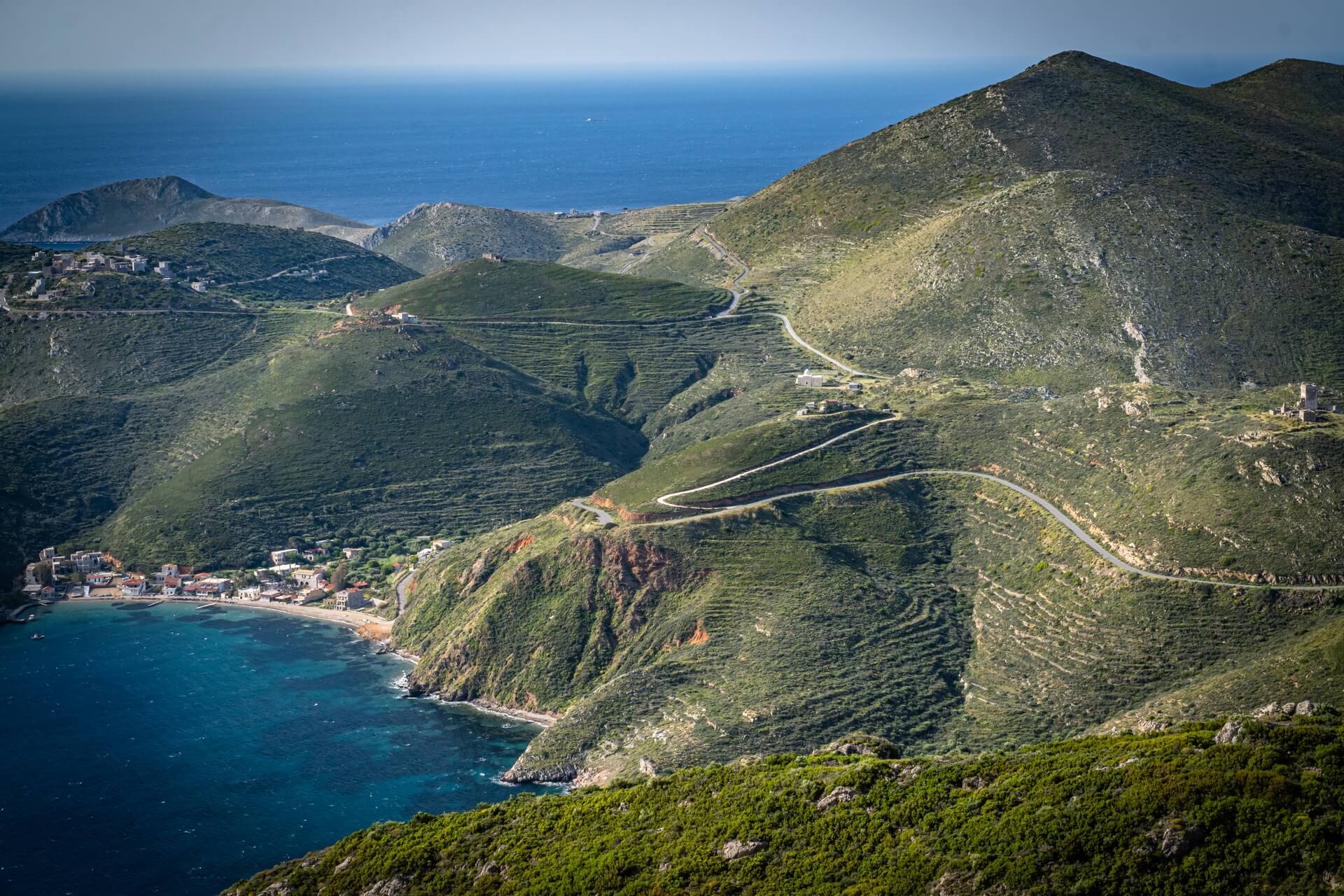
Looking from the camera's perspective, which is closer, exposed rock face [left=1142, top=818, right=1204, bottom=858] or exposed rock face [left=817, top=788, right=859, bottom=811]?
exposed rock face [left=1142, top=818, right=1204, bottom=858]

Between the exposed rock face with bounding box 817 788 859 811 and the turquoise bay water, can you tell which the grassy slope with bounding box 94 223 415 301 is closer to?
the turquoise bay water

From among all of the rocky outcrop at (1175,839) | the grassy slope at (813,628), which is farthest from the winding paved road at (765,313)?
the rocky outcrop at (1175,839)

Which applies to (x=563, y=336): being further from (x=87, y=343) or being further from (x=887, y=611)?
(x=887, y=611)

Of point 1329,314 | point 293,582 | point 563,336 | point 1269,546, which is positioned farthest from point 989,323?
point 293,582

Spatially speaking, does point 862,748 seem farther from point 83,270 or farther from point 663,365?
point 83,270

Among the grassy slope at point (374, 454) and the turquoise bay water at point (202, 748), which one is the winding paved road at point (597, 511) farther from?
the turquoise bay water at point (202, 748)

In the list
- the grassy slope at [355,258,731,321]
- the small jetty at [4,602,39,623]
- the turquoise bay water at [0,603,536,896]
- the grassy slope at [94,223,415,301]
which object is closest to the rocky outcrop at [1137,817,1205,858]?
the turquoise bay water at [0,603,536,896]

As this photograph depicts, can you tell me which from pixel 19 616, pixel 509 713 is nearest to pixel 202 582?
pixel 19 616
